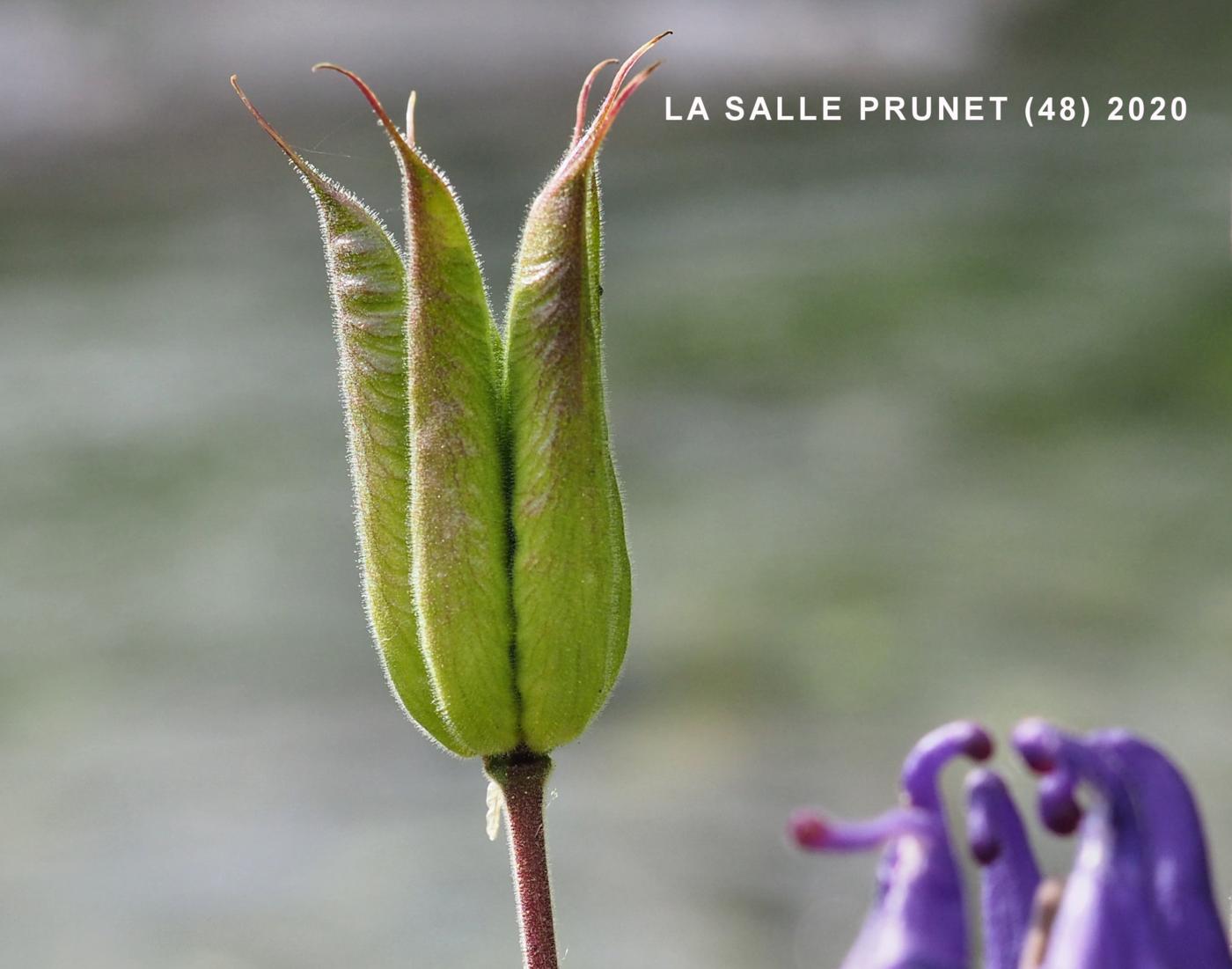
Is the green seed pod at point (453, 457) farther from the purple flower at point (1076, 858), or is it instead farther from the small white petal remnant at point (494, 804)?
the purple flower at point (1076, 858)

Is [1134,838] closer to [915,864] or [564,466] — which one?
[915,864]

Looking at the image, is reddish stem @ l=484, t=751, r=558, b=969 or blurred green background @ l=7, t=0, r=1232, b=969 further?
blurred green background @ l=7, t=0, r=1232, b=969

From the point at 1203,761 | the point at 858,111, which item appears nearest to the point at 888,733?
the point at 1203,761

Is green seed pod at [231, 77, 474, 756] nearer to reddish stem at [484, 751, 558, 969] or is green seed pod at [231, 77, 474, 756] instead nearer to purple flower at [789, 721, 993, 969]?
reddish stem at [484, 751, 558, 969]

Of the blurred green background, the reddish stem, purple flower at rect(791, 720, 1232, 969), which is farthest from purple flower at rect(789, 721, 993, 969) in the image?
the blurred green background

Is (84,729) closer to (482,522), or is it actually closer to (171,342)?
(171,342)

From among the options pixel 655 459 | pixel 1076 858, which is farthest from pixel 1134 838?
pixel 655 459
